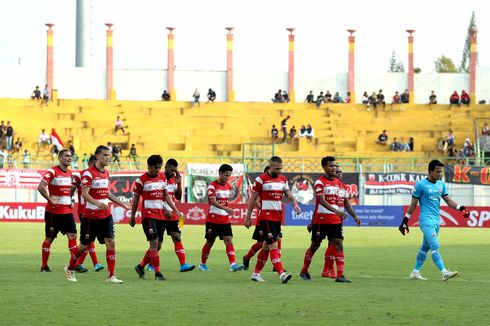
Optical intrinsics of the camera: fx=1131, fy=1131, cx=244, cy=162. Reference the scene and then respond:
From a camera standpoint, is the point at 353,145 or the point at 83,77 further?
the point at 83,77

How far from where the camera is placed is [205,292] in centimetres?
1518

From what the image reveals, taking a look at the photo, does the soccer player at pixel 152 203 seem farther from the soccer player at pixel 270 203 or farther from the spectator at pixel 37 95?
the spectator at pixel 37 95

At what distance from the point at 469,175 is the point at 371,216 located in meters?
4.79

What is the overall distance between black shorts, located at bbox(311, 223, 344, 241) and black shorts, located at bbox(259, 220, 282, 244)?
67 centimetres

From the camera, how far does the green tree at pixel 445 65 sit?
125 m

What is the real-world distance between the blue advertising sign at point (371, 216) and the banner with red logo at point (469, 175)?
337cm

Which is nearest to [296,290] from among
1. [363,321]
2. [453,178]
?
[363,321]

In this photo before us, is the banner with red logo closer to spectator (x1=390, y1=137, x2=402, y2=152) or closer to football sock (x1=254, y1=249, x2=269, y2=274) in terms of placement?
spectator (x1=390, y1=137, x2=402, y2=152)

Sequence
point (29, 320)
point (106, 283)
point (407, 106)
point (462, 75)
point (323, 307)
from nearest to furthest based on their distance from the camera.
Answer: point (29, 320) → point (323, 307) → point (106, 283) → point (407, 106) → point (462, 75)

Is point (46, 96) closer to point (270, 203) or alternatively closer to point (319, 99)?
point (319, 99)

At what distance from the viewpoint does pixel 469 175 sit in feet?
147

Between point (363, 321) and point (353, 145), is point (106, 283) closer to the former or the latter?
point (363, 321)

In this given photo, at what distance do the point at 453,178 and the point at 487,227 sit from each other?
12.0 ft

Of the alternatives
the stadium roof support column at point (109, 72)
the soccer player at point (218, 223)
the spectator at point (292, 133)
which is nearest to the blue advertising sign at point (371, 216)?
the spectator at point (292, 133)
